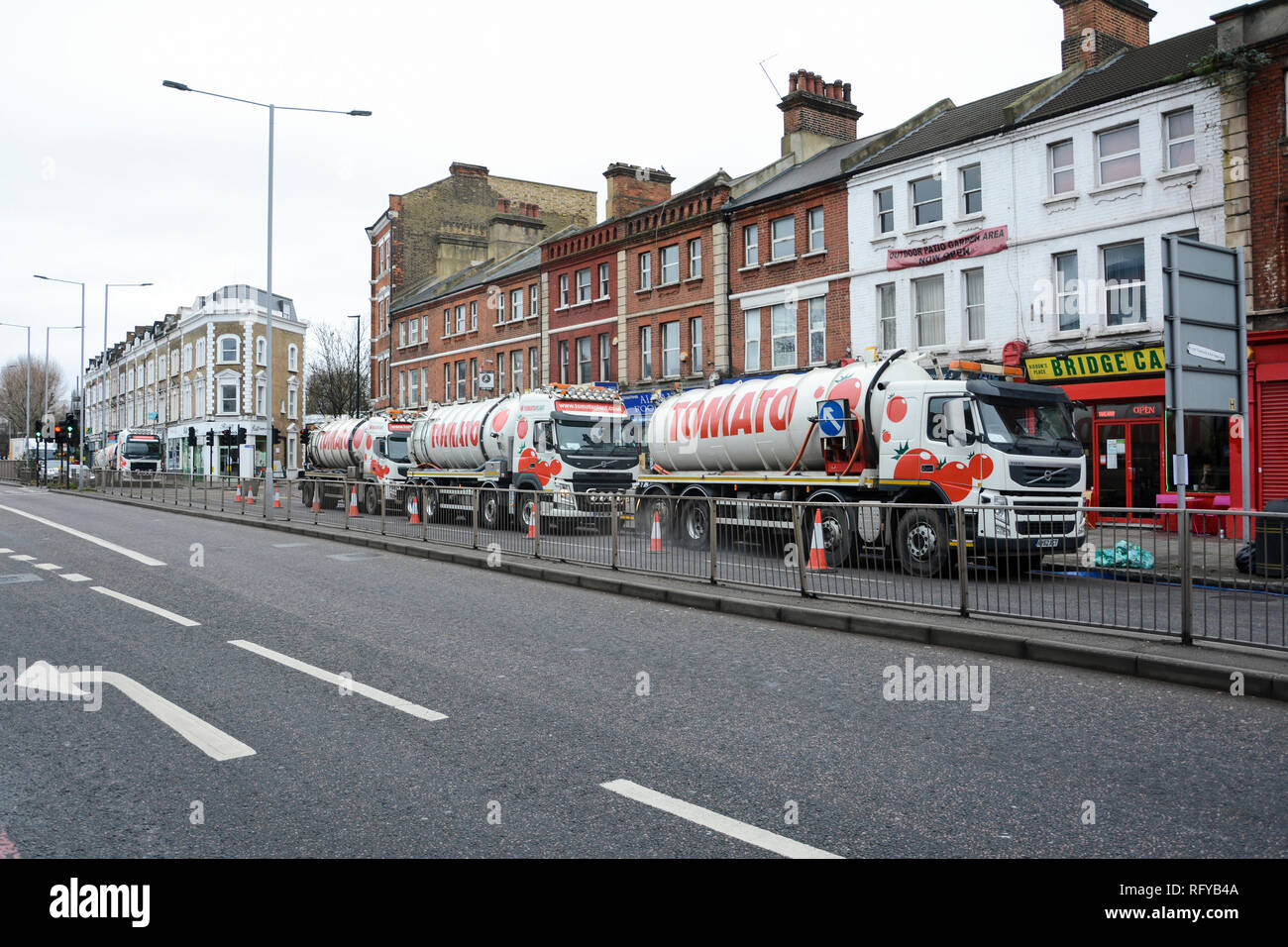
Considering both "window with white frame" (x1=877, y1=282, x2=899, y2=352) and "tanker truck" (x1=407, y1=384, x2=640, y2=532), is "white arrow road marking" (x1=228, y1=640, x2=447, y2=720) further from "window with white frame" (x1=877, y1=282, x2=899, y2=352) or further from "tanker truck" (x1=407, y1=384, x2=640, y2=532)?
"window with white frame" (x1=877, y1=282, x2=899, y2=352)

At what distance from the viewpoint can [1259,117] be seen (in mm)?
19828

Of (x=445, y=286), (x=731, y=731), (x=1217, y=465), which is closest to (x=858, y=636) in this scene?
(x=731, y=731)

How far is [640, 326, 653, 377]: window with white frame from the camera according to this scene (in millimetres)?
34844

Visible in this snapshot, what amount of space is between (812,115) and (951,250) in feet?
37.3

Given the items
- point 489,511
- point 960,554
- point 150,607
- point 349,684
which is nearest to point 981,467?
point 960,554

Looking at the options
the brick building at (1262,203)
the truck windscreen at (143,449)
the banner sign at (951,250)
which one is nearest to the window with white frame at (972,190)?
the banner sign at (951,250)

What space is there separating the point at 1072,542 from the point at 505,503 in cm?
1019

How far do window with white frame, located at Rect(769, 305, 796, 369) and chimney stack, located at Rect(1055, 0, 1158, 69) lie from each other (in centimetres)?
974

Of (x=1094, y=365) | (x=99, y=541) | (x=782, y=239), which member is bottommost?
(x=99, y=541)

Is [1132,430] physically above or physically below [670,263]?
below

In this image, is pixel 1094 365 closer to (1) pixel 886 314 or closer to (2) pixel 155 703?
(1) pixel 886 314

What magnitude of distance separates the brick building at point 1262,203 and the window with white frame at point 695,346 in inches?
642

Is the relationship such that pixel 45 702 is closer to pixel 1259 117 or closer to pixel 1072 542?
pixel 1072 542

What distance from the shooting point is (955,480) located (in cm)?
1377
